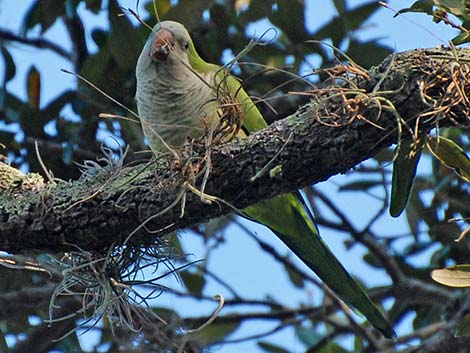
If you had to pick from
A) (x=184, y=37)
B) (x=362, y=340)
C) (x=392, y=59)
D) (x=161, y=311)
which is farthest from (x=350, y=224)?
(x=392, y=59)

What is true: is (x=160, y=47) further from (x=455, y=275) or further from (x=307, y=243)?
(x=455, y=275)

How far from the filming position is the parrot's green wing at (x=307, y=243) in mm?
2961

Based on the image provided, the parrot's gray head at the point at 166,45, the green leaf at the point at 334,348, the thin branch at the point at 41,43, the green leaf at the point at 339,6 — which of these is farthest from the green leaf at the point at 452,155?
the thin branch at the point at 41,43

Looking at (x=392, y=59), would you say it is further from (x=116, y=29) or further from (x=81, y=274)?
(x=116, y=29)

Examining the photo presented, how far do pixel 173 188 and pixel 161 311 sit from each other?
1.72 metres

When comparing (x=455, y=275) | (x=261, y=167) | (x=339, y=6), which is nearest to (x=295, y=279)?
(x=339, y=6)

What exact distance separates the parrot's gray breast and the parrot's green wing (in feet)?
0.69

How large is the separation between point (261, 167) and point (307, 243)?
38.1 inches

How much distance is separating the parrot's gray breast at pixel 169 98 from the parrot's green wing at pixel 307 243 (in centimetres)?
21

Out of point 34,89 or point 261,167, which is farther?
point 34,89

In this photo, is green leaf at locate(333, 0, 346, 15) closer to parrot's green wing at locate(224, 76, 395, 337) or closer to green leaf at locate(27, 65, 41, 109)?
parrot's green wing at locate(224, 76, 395, 337)

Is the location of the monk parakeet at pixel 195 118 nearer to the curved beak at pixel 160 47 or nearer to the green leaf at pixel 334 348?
the curved beak at pixel 160 47

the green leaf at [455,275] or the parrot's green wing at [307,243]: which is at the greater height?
the parrot's green wing at [307,243]

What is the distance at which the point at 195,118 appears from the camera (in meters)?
2.76
